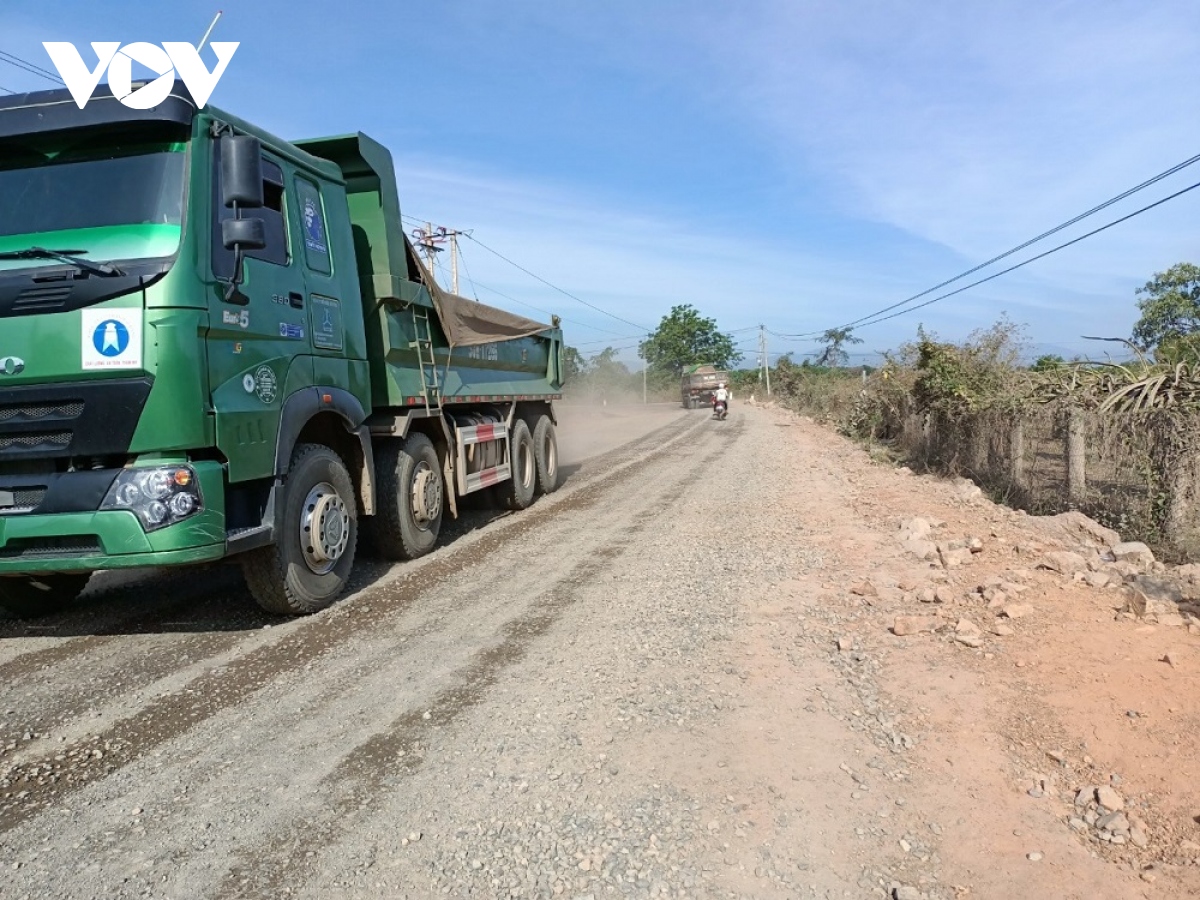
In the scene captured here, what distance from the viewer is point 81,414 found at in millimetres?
4203

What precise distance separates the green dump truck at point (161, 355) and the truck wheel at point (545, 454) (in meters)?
5.43

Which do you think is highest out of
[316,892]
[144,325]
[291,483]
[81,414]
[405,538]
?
[144,325]

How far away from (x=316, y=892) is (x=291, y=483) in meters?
3.11

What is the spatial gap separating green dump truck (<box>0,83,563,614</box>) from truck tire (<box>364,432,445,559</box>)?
1.12 meters

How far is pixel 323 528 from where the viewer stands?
5457 millimetres

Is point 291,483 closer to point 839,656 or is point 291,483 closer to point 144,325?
point 144,325

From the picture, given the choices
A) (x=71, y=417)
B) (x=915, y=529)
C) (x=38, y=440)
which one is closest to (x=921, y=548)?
(x=915, y=529)

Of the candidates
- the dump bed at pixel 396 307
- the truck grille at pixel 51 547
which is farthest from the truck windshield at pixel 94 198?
the dump bed at pixel 396 307

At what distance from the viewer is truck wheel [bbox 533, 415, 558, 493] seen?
11.1m

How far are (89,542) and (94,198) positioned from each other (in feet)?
6.15

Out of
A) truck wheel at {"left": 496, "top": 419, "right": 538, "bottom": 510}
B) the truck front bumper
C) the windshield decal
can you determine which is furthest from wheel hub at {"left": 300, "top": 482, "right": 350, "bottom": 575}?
truck wheel at {"left": 496, "top": 419, "right": 538, "bottom": 510}

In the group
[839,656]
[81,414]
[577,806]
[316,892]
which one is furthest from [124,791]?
[839,656]

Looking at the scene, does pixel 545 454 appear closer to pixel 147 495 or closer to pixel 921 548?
pixel 921 548

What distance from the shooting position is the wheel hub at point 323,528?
17.5ft
